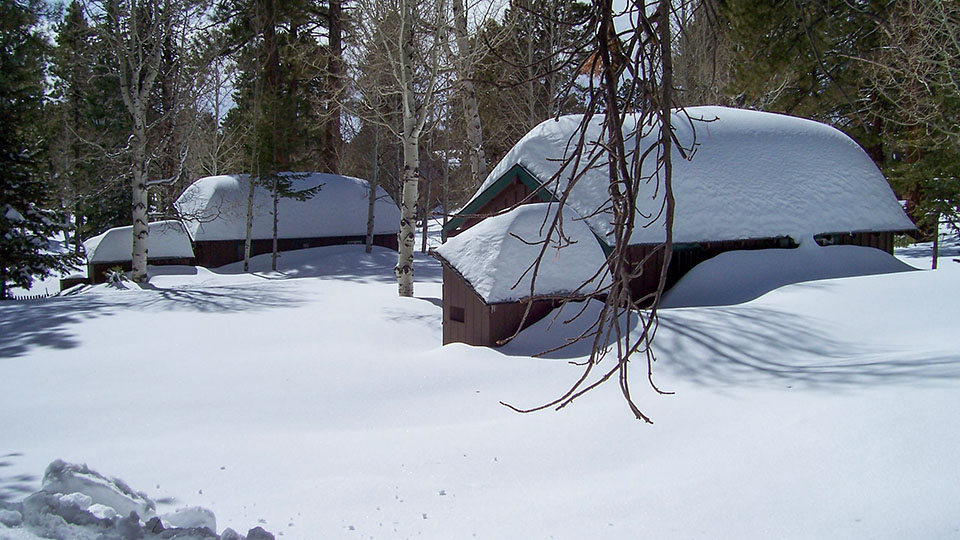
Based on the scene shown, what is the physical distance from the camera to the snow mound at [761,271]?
1187 cm

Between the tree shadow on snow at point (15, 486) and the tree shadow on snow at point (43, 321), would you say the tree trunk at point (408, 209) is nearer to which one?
the tree shadow on snow at point (43, 321)

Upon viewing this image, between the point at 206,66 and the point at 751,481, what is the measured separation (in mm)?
20926

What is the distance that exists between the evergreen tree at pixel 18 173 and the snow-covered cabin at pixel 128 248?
496cm

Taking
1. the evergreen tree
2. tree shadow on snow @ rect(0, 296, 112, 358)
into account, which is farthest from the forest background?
tree shadow on snow @ rect(0, 296, 112, 358)

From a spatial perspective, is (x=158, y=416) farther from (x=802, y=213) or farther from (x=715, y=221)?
(x=802, y=213)

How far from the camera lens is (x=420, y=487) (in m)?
4.20

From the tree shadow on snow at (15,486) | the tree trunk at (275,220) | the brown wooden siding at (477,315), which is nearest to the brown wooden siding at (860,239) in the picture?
the brown wooden siding at (477,315)

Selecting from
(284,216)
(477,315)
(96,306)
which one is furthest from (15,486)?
(284,216)

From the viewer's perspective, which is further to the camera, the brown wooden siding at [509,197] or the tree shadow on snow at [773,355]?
the brown wooden siding at [509,197]

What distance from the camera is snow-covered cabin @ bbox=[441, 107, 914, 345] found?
1243 cm

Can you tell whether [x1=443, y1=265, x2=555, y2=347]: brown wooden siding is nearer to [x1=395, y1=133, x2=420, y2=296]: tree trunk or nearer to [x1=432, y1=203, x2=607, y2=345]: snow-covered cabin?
[x1=432, y1=203, x2=607, y2=345]: snow-covered cabin

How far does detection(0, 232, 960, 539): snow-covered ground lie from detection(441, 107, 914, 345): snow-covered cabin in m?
2.49

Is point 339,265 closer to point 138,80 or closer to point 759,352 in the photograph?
point 138,80

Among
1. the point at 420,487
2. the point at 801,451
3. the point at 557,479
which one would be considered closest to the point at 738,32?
the point at 801,451
